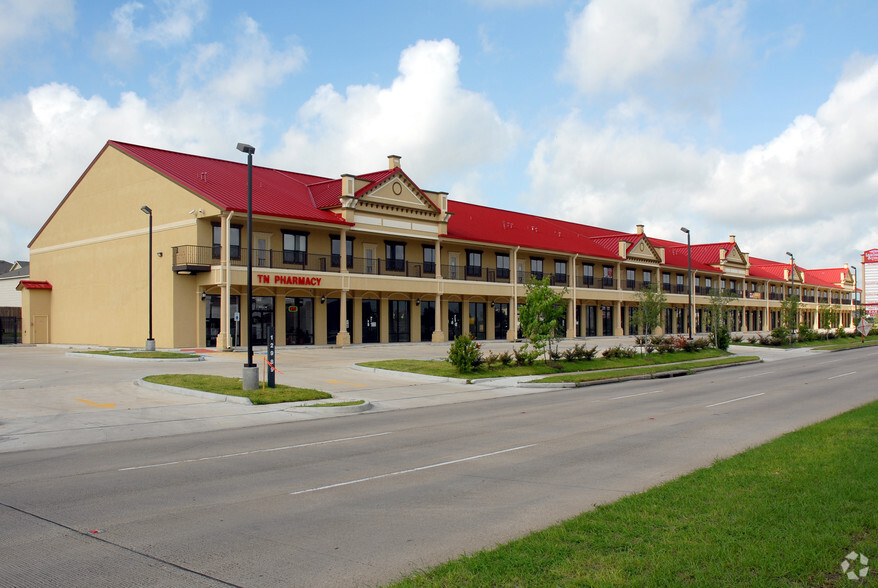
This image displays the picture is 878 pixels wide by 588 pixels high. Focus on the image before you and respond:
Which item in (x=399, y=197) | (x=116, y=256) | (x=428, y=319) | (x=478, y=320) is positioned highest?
(x=399, y=197)

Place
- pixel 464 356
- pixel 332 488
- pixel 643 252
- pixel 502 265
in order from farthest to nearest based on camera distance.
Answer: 1. pixel 643 252
2. pixel 502 265
3. pixel 464 356
4. pixel 332 488

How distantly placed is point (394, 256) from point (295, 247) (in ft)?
26.1

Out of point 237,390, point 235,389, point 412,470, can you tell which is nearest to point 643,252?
point 235,389

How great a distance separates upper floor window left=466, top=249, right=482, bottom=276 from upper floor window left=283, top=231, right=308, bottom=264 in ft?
47.7

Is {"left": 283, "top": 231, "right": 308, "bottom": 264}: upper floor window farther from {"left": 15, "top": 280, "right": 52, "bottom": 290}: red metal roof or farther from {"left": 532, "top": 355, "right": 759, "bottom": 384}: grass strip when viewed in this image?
{"left": 15, "top": 280, "right": 52, "bottom": 290}: red metal roof

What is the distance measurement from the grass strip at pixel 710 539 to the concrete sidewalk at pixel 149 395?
9922 mm

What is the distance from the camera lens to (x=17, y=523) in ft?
23.3

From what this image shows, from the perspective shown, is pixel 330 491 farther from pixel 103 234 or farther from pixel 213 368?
pixel 103 234

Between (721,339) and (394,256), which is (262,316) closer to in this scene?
(394,256)

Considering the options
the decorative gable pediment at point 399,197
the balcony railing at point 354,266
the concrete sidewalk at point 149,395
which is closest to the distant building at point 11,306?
the concrete sidewalk at point 149,395

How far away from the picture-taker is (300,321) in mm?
40625

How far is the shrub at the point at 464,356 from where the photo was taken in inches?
1006

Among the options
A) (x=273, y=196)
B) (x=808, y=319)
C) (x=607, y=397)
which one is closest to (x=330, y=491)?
(x=607, y=397)

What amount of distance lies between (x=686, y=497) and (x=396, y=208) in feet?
124
